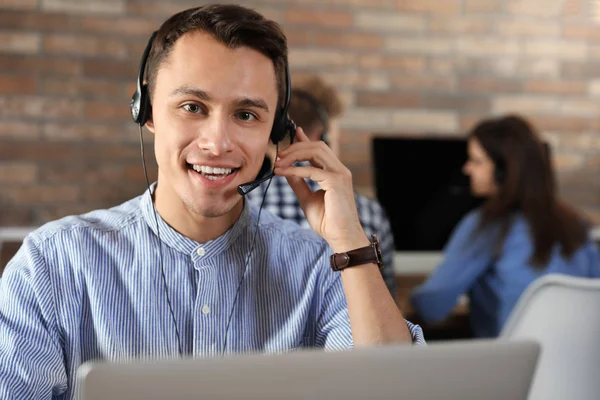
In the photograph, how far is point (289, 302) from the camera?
4.36ft

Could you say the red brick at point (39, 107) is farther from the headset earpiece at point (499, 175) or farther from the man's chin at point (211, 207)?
the man's chin at point (211, 207)

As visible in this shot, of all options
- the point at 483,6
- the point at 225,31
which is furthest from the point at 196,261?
the point at 483,6

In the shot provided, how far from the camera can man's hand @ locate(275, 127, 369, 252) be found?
133cm

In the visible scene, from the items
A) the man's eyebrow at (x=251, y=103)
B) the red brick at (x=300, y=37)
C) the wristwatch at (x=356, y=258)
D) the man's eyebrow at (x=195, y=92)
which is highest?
the red brick at (x=300, y=37)

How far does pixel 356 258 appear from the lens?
→ 129cm

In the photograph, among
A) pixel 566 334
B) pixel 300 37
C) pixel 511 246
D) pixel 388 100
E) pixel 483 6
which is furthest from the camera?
pixel 483 6

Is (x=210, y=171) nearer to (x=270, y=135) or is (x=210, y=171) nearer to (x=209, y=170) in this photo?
(x=209, y=170)

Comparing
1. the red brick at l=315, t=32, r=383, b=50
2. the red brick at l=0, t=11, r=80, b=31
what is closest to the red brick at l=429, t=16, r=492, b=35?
the red brick at l=315, t=32, r=383, b=50

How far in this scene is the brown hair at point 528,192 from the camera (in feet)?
8.30

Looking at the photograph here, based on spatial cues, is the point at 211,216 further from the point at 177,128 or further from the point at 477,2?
the point at 477,2

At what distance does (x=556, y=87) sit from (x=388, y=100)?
945 mm

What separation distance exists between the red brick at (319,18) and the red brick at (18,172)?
1.36 m

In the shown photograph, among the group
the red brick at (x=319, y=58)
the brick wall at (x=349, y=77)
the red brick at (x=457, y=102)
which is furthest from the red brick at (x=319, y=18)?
the red brick at (x=457, y=102)

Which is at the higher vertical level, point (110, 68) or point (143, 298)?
point (110, 68)
